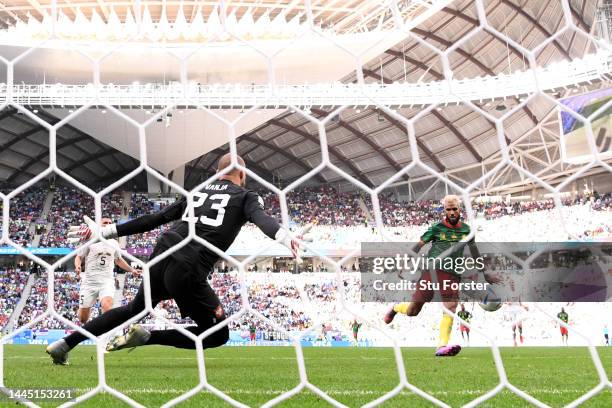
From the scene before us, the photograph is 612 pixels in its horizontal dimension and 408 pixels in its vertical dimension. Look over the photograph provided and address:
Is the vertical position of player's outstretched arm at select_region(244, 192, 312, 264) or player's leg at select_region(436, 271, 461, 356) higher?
player's outstretched arm at select_region(244, 192, 312, 264)

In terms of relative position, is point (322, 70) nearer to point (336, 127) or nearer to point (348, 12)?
point (348, 12)

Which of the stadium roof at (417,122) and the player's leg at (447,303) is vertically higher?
the stadium roof at (417,122)

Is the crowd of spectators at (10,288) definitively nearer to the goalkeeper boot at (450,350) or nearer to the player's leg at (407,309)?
the goalkeeper boot at (450,350)

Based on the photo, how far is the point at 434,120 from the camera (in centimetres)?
3369

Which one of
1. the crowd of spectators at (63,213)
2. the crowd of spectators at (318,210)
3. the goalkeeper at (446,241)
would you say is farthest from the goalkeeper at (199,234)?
the crowd of spectators at (63,213)

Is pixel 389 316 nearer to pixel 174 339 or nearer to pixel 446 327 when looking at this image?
pixel 446 327

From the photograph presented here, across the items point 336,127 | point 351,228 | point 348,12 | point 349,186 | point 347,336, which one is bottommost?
point 347,336

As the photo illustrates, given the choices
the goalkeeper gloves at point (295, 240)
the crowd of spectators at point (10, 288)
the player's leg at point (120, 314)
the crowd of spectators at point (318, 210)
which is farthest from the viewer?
the crowd of spectators at point (318, 210)

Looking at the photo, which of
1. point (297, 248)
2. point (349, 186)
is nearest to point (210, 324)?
point (297, 248)

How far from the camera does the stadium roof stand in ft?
89.2

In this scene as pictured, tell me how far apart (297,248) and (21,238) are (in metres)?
27.0

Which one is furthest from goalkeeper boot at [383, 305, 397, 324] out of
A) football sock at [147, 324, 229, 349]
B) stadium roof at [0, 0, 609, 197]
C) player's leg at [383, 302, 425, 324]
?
stadium roof at [0, 0, 609, 197]

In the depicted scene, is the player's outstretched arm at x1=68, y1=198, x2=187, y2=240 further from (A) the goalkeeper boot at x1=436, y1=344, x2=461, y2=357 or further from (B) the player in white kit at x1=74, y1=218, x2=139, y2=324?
(A) the goalkeeper boot at x1=436, y1=344, x2=461, y2=357

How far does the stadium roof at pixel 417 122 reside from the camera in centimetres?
2719
